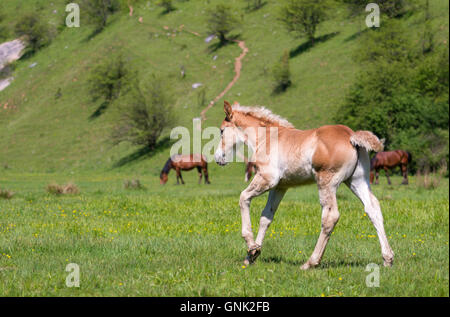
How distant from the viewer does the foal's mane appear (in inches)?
345

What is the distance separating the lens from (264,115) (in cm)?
884

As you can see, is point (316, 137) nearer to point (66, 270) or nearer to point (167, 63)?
point (66, 270)

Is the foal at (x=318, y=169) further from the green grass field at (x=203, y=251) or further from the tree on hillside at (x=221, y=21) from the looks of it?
the tree on hillside at (x=221, y=21)

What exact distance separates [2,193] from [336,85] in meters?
56.3

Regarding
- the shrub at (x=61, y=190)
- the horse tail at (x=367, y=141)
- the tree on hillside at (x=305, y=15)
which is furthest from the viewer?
the tree on hillside at (x=305, y=15)

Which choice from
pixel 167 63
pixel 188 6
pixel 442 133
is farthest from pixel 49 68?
pixel 442 133

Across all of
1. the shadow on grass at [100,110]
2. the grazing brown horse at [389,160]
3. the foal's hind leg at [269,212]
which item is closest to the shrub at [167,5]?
the shadow on grass at [100,110]

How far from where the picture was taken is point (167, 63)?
93.3 metres

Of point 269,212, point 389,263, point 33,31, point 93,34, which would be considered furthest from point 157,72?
point 389,263

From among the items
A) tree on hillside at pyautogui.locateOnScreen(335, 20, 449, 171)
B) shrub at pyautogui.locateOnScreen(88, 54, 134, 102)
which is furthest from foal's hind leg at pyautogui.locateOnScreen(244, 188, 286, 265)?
shrub at pyautogui.locateOnScreen(88, 54, 134, 102)

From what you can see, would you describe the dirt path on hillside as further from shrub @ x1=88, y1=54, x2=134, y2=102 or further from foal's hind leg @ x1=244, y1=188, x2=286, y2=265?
foal's hind leg @ x1=244, y1=188, x2=286, y2=265

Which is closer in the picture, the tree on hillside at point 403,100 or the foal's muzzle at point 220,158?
the foal's muzzle at point 220,158

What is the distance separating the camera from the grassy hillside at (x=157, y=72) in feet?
223

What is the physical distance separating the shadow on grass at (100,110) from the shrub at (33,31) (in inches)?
1193
